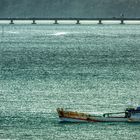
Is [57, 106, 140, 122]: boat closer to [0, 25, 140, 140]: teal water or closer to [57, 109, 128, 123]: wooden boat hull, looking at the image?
[57, 109, 128, 123]: wooden boat hull

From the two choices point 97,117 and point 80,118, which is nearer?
point 97,117

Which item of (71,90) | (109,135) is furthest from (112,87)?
(109,135)

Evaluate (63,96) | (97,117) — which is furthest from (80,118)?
(63,96)

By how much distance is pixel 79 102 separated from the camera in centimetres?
13825

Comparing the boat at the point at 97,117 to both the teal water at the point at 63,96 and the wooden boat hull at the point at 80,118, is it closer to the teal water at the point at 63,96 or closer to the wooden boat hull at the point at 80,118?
the wooden boat hull at the point at 80,118

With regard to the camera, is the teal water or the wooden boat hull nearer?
the teal water

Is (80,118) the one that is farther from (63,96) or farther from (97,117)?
(63,96)

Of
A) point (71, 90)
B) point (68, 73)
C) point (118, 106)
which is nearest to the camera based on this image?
point (118, 106)

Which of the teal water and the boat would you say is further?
the boat

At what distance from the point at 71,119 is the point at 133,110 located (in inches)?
253

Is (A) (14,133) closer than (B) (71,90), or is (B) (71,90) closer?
(A) (14,133)

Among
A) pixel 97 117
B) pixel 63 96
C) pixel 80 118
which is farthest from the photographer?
pixel 63 96

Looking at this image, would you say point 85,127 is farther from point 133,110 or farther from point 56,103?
point 56,103

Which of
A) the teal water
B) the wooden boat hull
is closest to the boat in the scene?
the wooden boat hull
